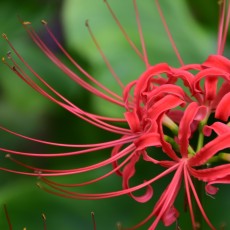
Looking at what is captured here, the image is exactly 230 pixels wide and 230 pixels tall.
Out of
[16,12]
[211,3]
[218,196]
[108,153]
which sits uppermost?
[16,12]

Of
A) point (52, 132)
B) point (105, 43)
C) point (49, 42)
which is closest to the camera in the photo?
point (105, 43)

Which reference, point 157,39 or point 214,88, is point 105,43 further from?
point 214,88

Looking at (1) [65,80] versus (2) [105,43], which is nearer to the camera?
(2) [105,43]

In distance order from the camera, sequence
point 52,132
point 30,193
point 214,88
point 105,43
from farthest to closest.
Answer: point 52,132 → point 105,43 → point 30,193 → point 214,88

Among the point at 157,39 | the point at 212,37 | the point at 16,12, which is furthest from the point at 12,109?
the point at 212,37

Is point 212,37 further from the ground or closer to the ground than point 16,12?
closer to the ground

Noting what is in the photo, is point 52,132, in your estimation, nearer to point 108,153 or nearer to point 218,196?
point 108,153
